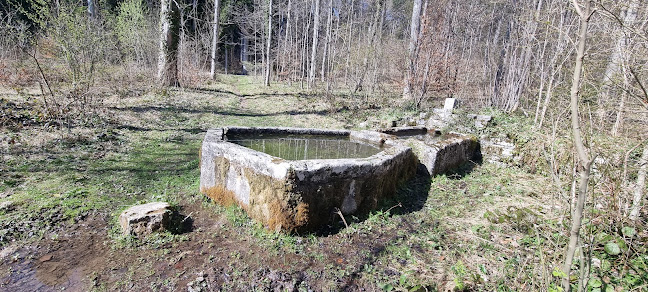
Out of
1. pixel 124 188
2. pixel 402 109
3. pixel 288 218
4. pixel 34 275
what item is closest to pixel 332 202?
pixel 288 218

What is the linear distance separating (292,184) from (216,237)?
3.31 ft

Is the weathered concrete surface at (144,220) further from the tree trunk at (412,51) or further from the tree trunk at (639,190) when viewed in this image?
the tree trunk at (412,51)

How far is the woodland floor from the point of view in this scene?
8.79 ft

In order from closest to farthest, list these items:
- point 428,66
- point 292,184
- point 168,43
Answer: point 292,184 → point 428,66 → point 168,43

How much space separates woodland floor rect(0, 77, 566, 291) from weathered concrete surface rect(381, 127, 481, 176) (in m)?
0.24

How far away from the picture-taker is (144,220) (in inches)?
127

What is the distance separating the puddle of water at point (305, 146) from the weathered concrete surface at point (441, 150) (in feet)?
2.11

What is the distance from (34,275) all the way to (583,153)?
385 cm

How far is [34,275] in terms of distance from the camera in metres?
2.62

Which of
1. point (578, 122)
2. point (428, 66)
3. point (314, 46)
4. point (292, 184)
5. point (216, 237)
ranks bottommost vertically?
point (216, 237)

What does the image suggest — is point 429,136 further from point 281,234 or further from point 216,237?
point 216,237

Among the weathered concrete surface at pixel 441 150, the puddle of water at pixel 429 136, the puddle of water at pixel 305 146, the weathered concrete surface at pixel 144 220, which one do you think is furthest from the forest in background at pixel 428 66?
the weathered concrete surface at pixel 144 220

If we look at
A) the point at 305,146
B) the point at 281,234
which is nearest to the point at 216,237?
the point at 281,234

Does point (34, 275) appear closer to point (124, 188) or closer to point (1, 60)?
point (124, 188)
